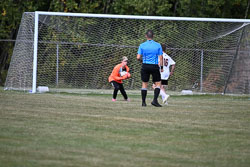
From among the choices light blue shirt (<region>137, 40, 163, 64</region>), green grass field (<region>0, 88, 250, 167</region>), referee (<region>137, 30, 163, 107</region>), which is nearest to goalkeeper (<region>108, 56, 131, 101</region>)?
referee (<region>137, 30, 163, 107</region>)

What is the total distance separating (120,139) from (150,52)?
562 centimetres

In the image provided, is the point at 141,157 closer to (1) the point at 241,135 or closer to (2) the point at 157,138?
(2) the point at 157,138

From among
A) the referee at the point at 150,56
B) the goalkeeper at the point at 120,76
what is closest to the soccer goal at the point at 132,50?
the goalkeeper at the point at 120,76

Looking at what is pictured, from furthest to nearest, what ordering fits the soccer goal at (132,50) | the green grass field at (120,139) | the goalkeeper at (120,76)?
1. the soccer goal at (132,50)
2. the goalkeeper at (120,76)
3. the green grass field at (120,139)

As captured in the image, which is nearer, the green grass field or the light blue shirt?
the green grass field

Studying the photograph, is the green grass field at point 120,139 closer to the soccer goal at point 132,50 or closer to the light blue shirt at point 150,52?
the light blue shirt at point 150,52

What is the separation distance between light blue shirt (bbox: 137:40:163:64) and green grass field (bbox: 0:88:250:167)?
209 cm

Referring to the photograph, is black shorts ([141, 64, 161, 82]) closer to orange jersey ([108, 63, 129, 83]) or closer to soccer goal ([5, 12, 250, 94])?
orange jersey ([108, 63, 129, 83])

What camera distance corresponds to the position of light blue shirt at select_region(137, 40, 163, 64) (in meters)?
12.1

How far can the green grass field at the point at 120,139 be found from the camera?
17.7 feet

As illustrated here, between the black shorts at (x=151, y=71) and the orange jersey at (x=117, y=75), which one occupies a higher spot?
the black shorts at (x=151, y=71)

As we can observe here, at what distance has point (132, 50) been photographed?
20750 mm

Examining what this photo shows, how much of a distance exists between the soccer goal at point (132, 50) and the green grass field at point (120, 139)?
8974 millimetres

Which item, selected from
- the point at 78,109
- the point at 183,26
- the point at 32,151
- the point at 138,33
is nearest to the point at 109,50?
the point at 138,33
